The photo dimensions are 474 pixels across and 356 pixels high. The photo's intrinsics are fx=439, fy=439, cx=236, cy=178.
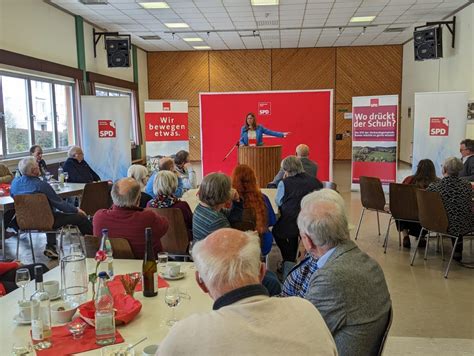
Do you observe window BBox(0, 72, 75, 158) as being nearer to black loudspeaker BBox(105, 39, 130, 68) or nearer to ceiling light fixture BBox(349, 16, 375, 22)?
black loudspeaker BBox(105, 39, 130, 68)

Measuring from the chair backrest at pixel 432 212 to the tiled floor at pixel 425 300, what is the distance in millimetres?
509

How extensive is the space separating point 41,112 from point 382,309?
29.5ft

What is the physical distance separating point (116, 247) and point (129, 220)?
202 mm

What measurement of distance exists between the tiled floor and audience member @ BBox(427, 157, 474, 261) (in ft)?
1.55

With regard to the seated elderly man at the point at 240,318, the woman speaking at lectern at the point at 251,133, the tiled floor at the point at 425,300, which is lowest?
the tiled floor at the point at 425,300

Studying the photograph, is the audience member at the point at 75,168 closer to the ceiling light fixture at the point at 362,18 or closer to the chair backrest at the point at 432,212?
the chair backrest at the point at 432,212

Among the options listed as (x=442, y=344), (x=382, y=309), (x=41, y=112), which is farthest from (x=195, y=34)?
(x=382, y=309)

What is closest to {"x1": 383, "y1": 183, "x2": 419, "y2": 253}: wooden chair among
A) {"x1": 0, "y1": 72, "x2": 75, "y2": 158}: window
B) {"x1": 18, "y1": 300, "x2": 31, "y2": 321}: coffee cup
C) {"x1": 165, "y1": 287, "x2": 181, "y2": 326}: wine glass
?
{"x1": 165, "y1": 287, "x2": 181, "y2": 326}: wine glass

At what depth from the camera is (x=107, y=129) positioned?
30.0 ft

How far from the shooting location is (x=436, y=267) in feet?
16.7

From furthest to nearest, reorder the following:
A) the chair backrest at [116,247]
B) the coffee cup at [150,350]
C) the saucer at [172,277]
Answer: the chair backrest at [116,247], the saucer at [172,277], the coffee cup at [150,350]

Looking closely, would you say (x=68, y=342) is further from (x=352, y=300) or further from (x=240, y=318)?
(x=352, y=300)

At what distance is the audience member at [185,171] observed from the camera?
6.12 meters

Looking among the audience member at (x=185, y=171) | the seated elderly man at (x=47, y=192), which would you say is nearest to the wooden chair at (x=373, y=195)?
the audience member at (x=185, y=171)
